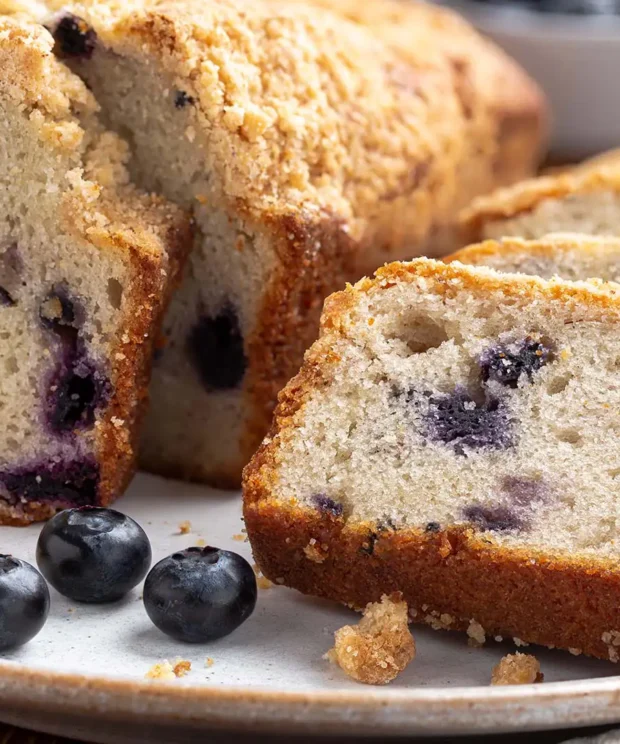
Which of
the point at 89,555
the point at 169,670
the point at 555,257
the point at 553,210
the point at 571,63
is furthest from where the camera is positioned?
the point at 571,63

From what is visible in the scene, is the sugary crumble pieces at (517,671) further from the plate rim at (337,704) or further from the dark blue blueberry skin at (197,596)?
the dark blue blueberry skin at (197,596)

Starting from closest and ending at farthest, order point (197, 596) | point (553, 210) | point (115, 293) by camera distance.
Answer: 1. point (197, 596)
2. point (115, 293)
3. point (553, 210)

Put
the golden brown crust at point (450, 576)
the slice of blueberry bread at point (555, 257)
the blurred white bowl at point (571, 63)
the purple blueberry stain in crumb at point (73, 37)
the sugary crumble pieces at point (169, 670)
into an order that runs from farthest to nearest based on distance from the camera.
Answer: the blurred white bowl at point (571, 63)
the slice of blueberry bread at point (555, 257)
the purple blueberry stain in crumb at point (73, 37)
the golden brown crust at point (450, 576)
the sugary crumble pieces at point (169, 670)

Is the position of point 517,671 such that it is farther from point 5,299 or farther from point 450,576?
point 5,299

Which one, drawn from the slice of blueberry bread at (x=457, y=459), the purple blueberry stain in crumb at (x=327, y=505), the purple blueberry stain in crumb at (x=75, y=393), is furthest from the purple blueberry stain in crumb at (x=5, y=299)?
the purple blueberry stain in crumb at (x=327, y=505)

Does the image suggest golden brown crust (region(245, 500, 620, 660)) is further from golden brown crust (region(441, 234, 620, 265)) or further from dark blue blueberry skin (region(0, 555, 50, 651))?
golden brown crust (region(441, 234, 620, 265))

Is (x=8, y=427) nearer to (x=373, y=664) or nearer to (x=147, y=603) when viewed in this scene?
(x=147, y=603)

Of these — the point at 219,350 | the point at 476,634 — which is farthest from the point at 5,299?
the point at 476,634
